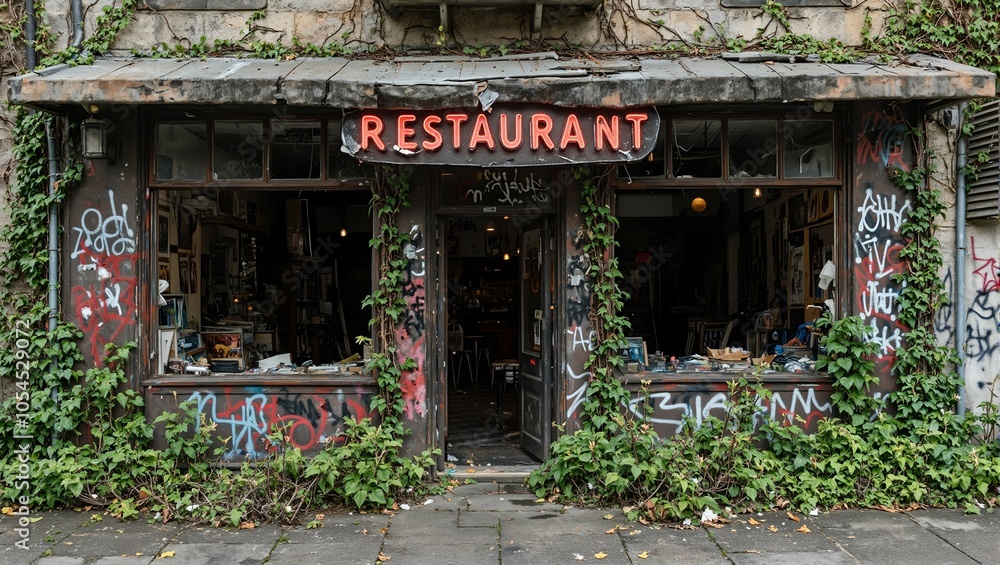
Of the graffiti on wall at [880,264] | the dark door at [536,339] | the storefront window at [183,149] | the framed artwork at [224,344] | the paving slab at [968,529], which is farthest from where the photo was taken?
the framed artwork at [224,344]

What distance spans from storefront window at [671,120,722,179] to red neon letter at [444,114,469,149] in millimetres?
2105

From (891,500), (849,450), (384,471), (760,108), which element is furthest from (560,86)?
(891,500)

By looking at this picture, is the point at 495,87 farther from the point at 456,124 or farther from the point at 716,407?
the point at 716,407

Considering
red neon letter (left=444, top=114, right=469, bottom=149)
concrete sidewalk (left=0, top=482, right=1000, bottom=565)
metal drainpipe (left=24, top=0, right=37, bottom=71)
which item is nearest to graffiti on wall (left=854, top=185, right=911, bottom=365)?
concrete sidewalk (left=0, top=482, right=1000, bottom=565)

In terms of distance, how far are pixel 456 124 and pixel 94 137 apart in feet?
10.7

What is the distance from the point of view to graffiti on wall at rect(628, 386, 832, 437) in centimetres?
710

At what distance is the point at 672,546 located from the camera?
5.72 metres

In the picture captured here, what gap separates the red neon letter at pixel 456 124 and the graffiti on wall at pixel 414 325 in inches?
40.0

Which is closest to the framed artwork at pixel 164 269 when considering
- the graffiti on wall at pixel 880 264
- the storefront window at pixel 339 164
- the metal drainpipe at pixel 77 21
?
the storefront window at pixel 339 164

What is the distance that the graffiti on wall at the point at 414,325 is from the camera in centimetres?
705

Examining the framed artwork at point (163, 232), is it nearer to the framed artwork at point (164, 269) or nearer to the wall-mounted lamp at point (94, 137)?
the framed artwork at point (164, 269)

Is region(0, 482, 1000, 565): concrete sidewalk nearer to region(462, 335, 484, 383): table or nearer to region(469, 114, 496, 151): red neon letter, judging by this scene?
region(469, 114, 496, 151): red neon letter

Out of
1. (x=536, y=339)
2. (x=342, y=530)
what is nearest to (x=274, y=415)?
(x=342, y=530)

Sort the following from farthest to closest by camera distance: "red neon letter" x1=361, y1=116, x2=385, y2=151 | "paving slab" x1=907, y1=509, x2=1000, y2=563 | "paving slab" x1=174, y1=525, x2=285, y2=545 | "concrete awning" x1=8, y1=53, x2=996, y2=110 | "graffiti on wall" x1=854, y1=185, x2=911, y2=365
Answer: "graffiti on wall" x1=854, y1=185, x2=911, y2=365
"red neon letter" x1=361, y1=116, x2=385, y2=151
"concrete awning" x1=8, y1=53, x2=996, y2=110
"paving slab" x1=174, y1=525, x2=285, y2=545
"paving slab" x1=907, y1=509, x2=1000, y2=563
